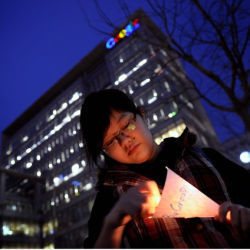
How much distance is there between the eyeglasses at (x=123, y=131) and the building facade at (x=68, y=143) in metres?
24.5

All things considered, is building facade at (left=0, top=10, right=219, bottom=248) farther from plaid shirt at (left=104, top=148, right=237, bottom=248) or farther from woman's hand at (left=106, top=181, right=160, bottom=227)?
woman's hand at (left=106, top=181, right=160, bottom=227)

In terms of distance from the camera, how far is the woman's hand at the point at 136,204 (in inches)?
37.6

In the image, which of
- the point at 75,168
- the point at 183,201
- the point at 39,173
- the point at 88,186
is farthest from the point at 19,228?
the point at 183,201

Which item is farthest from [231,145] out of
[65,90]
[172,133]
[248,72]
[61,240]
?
[65,90]

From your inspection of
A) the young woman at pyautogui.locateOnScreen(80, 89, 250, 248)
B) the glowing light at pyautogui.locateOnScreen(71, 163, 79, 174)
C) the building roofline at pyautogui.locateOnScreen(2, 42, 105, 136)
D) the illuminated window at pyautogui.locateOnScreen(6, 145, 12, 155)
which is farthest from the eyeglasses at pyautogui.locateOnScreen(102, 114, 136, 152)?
the illuminated window at pyautogui.locateOnScreen(6, 145, 12, 155)

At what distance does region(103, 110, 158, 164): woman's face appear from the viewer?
1.66 m

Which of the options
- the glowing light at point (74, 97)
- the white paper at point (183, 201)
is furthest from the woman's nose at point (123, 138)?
the glowing light at point (74, 97)

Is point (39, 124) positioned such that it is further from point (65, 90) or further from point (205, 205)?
point (205, 205)

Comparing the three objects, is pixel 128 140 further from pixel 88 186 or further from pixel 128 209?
pixel 88 186

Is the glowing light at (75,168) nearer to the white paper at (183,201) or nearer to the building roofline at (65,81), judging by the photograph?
the building roofline at (65,81)

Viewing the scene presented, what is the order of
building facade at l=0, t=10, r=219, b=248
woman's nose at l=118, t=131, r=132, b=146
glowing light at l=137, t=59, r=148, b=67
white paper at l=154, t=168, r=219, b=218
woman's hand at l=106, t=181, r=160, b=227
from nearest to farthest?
woman's hand at l=106, t=181, r=160, b=227 < white paper at l=154, t=168, r=219, b=218 < woman's nose at l=118, t=131, r=132, b=146 < building facade at l=0, t=10, r=219, b=248 < glowing light at l=137, t=59, r=148, b=67

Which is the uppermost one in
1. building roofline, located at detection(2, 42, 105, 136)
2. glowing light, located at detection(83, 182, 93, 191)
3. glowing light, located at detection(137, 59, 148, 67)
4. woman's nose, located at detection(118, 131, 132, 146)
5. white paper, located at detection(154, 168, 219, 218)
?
building roofline, located at detection(2, 42, 105, 136)

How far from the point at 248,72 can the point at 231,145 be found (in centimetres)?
2005

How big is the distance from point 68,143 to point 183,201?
47982 mm
